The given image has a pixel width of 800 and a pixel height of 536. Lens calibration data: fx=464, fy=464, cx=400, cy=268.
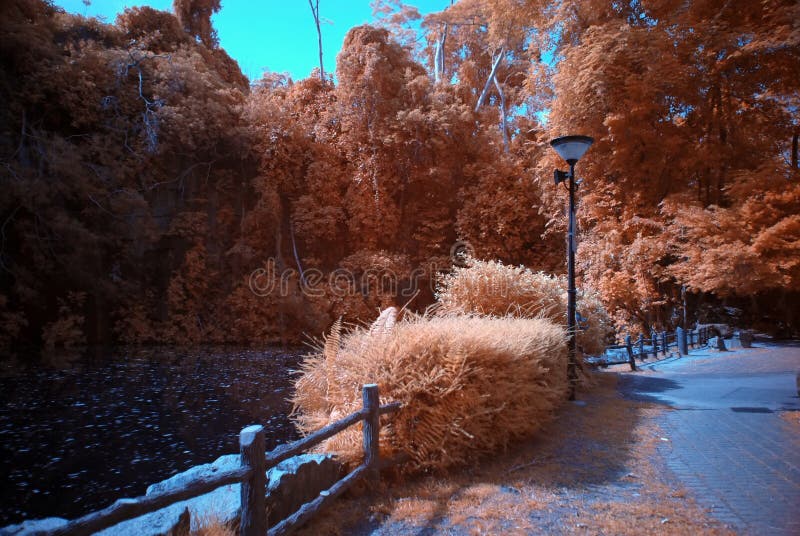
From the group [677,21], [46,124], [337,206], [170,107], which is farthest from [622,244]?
[46,124]

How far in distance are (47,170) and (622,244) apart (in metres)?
16.7

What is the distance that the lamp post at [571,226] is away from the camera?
589 centimetres

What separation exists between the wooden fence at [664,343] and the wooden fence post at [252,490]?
8488 mm

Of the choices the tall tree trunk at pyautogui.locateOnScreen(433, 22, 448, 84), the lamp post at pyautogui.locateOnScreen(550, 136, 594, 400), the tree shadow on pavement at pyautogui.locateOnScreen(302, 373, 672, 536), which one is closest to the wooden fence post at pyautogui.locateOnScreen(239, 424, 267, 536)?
the tree shadow on pavement at pyautogui.locateOnScreen(302, 373, 672, 536)

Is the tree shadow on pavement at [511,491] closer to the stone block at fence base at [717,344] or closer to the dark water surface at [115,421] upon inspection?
the dark water surface at [115,421]

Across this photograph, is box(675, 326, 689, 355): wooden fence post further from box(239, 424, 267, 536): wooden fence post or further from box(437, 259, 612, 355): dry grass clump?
box(239, 424, 267, 536): wooden fence post

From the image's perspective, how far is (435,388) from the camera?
4211 millimetres

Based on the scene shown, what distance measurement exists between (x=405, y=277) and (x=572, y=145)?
38.2 feet

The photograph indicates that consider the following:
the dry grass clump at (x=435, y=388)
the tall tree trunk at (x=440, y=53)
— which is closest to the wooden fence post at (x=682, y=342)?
the dry grass clump at (x=435, y=388)

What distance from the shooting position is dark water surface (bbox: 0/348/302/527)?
5309mm

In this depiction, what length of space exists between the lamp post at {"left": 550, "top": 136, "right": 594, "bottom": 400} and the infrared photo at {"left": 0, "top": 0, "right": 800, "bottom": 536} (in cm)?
4

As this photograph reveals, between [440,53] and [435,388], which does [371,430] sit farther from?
Result: [440,53]

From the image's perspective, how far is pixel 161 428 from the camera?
7.27 metres

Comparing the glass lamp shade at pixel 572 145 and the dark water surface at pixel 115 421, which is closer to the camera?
the dark water surface at pixel 115 421
